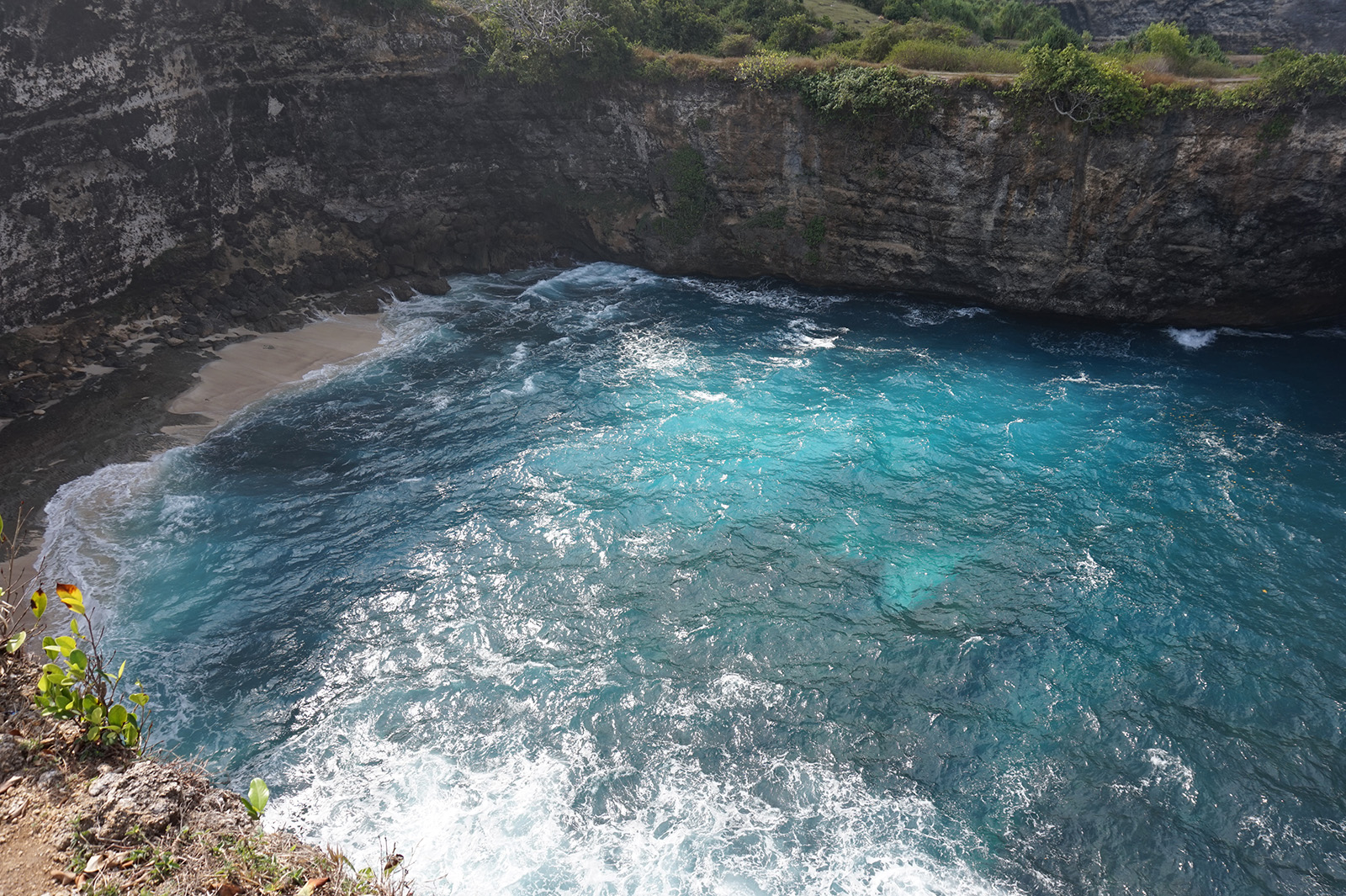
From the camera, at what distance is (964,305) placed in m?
33.1

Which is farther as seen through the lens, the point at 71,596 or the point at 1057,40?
the point at 1057,40

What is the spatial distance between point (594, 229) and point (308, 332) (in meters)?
14.1

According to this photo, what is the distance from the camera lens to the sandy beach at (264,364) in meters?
27.5

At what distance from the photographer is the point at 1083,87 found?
88.2 ft

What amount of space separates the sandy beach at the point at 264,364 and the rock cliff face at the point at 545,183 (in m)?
2.59

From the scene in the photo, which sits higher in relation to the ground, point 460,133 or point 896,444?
point 460,133

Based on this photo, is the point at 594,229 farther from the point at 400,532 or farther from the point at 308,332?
the point at 400,532

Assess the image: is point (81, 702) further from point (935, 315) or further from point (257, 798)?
point (935, 315)

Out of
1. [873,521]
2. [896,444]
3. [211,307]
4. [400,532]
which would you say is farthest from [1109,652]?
[211,307]

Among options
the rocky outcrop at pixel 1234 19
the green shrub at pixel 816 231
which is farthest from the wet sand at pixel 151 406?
the rocky outcrop at pixel 1234 19

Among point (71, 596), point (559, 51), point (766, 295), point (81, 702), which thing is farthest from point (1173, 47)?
point (81, 702)

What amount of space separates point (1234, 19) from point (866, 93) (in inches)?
1060

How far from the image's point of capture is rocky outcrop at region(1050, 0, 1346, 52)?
3859 centimetres

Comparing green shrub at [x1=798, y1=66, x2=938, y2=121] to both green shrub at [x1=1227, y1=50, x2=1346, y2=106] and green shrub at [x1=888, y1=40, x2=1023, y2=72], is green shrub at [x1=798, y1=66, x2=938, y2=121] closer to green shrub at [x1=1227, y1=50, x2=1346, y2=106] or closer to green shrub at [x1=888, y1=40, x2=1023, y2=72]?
green shrub at [x1=888, y1=40, x2=1023, y2=72]
